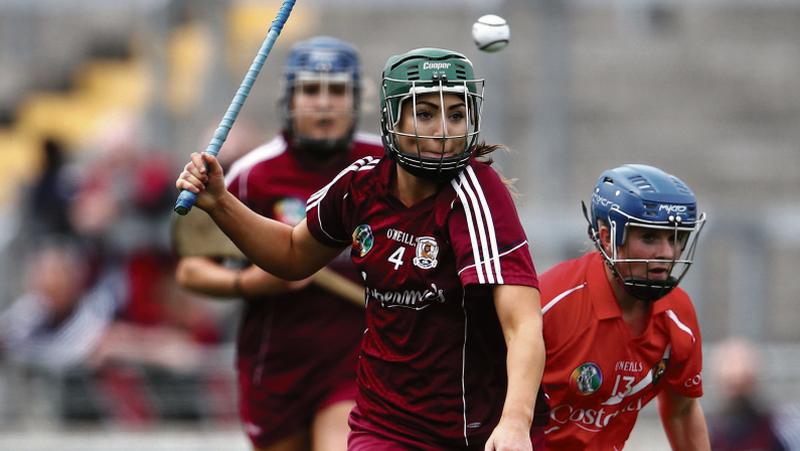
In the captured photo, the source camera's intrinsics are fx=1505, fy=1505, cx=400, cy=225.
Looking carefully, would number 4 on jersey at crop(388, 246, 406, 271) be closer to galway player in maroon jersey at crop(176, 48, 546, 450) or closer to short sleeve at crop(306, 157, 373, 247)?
galway player in maroon jersey at crop(176, 48, 546, 450)

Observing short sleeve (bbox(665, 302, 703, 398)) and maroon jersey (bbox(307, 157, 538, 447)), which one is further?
short sleeve (bbox(665, 302, 703, 398))

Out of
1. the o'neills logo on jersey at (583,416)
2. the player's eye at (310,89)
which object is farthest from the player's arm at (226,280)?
the o'neills logo on jersey at (583,416)

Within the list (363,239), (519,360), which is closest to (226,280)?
(363,239)

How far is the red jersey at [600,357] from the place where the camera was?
4.80 metres

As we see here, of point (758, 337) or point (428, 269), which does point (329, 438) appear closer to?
point (428, 269)

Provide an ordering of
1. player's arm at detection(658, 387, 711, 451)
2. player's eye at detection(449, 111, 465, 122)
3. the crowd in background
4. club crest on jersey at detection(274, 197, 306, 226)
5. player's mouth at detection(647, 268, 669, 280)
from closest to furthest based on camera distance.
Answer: player's eye at detection(449, 111, 465, 122) → player's mouth at detection(647, 268, 669, 280) → player's arm at detection(658, 387, 711, 451) → club crest on jersey at detection(274, 197, 306, 226) → the crowd in background

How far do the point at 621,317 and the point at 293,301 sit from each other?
5.79ft

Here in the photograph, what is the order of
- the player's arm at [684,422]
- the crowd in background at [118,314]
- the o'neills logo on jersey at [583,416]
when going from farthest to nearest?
the crowd in background at [118,314]
the player's arm at [684,422]
the o'neills logo on jersey at [583,416]

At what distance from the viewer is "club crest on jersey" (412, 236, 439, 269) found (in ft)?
14.6

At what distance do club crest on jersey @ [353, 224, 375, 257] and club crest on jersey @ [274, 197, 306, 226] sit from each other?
4.89 feet

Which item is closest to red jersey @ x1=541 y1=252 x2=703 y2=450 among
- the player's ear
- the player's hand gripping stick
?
the player's ear

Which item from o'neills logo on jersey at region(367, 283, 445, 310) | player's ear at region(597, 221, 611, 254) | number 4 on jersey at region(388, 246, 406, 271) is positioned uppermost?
number 4 on jersey at region(388, 246, 406, 271)

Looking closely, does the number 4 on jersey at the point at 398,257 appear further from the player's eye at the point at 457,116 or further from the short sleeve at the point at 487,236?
the player's eye at the point at 457,116

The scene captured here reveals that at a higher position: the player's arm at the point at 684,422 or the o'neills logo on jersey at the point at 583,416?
the o'neills logo on jersey at the point at 583,416
